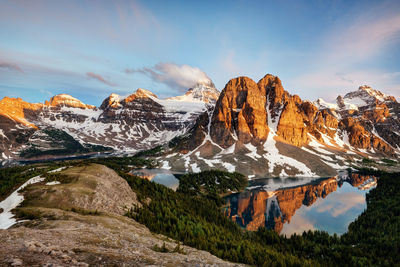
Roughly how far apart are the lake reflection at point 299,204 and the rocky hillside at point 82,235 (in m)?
53.2

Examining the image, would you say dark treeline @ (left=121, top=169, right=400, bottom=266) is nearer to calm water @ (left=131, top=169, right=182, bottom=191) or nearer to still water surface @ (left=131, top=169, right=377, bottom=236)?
still water surface @ (left=131, top=169, right=377, bottom=236)

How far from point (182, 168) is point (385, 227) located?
125068mm

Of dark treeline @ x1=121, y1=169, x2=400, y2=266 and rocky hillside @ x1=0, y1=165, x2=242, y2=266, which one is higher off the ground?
rocky hillside @ x1=0, y1=165, x2=242, y2=266

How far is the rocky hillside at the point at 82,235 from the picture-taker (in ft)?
44.2

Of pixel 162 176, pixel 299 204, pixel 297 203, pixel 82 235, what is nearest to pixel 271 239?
pixel 299 204

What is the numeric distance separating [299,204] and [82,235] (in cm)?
10166

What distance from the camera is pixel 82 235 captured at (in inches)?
794

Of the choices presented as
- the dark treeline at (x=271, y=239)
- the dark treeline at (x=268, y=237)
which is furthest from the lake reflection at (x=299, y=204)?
the dark treeline at (x=271, y=239)

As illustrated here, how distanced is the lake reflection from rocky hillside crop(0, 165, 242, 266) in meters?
53.2

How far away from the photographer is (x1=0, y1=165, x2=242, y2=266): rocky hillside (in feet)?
44.2

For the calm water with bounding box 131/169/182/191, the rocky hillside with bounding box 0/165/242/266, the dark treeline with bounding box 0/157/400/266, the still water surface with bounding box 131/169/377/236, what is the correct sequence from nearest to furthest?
1. the rocky hillside with bounding box 0/165/242/266
2. the dark treeline with bounding box 0/157/400/266
3. the still water surface with bounding box 131/169/377/236
4. the calm water with bounding box 131/169/182/191

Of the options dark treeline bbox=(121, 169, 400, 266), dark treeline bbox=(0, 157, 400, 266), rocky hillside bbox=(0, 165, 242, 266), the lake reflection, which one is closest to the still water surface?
the lake reflection

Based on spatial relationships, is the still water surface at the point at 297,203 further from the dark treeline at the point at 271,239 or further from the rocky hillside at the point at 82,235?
the rocky hillside at the point at 82,235

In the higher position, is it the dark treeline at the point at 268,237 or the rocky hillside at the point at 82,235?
the rocky hillside at the point at 82,235
